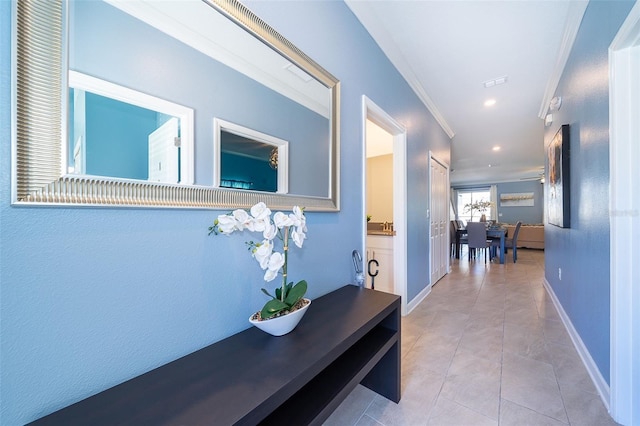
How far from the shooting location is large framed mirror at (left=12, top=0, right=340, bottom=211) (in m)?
0.59

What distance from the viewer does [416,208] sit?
9.69 feet

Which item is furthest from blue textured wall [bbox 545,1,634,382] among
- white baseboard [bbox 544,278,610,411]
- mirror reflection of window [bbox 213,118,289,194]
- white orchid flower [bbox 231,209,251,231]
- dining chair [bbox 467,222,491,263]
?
dining chair [bbox 467,222,491,263]

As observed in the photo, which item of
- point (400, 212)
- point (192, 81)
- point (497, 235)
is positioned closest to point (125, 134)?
point (192, 81)

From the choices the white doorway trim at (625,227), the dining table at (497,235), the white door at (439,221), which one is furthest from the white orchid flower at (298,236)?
the dining table at (497,235)

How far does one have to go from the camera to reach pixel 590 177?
1.68 meters

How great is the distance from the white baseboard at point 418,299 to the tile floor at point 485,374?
58mm

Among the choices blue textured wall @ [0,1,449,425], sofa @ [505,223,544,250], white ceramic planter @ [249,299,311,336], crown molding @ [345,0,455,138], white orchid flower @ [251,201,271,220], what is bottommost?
sofa @ [505,223,544,250]

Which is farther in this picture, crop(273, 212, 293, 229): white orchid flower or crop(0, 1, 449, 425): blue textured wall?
crop(273, 212, 293, 229): white orchid flower

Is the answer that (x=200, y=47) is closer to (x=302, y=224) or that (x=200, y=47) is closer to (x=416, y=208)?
(x=302, y=224)

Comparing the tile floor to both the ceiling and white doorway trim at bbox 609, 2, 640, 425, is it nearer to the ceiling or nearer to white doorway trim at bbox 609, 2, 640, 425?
white doorway trim at bbox 609, 2, 640, 425

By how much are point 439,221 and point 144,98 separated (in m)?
4.14

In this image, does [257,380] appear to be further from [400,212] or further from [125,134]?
[400,212]

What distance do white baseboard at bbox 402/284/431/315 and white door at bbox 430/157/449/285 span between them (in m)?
0.37

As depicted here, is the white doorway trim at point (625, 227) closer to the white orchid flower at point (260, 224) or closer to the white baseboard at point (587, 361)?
the white baseboard at point (587, 361)
